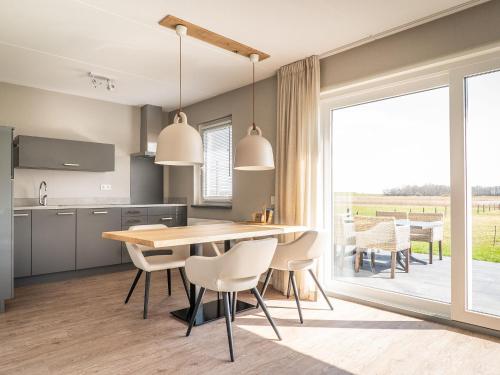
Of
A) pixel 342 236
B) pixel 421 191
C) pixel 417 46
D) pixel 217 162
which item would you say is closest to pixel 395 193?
pixel 421 191

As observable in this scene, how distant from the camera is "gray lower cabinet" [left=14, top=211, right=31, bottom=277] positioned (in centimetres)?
393

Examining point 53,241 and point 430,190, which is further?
point 53,241

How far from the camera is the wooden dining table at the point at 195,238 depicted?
2.40 meters

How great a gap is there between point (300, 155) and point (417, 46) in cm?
144

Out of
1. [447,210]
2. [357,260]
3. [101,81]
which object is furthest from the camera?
[101,81]

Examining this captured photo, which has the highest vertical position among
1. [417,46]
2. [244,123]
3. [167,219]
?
[417,46]

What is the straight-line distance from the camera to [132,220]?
490cm

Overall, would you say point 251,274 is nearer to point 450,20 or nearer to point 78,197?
point 450,20

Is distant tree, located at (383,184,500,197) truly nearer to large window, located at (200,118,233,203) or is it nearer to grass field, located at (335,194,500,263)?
grass field, located at (335,194,500,263)

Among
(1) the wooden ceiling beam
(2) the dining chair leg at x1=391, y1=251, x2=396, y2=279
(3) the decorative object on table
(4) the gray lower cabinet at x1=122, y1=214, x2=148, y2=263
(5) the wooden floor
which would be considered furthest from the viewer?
(4) the gray lower cabinet at x1=122, y1=214, x2=148, y2=263

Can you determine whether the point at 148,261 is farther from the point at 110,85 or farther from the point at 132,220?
the point at 110,85

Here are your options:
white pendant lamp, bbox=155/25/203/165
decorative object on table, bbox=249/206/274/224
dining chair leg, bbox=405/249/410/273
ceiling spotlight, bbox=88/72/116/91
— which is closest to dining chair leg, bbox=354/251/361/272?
dining chair leg, bbox=405/249/410/273

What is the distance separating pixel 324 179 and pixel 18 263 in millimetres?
3618

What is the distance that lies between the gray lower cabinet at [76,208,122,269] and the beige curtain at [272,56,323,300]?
232 centimetres
